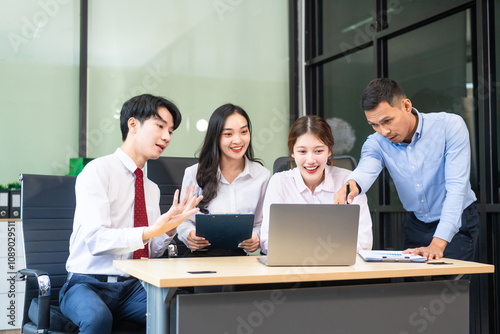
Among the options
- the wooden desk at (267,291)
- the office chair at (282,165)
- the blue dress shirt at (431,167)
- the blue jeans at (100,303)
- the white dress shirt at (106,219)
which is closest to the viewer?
the wooden desk at (267,291)

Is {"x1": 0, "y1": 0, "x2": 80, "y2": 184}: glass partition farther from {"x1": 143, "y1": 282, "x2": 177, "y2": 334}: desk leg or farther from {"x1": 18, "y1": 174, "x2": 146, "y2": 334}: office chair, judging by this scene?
{"x1": 143, "y1": 282, "x2": 177, "y2": 334}: desk leg

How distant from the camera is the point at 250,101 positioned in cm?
504

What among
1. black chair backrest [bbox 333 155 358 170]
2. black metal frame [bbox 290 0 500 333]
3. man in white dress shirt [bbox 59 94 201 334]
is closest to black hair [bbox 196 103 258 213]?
man in white dress shirt [bbox 59 94 201 334]

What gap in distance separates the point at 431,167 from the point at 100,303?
153 centimetres

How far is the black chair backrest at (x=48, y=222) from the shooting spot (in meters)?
2.22

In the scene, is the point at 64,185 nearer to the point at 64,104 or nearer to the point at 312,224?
the point at 312,224

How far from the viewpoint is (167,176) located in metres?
2.74

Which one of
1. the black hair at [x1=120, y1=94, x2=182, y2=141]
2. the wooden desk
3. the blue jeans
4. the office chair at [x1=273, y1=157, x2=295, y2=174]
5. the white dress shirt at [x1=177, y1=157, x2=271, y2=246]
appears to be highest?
the black hair at [x1=120, y1=94, x2=182, y2=141]

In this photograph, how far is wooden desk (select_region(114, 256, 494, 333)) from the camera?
59.2 inches

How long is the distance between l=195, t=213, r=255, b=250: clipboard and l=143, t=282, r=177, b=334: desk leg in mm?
434

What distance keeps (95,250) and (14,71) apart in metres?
2.71

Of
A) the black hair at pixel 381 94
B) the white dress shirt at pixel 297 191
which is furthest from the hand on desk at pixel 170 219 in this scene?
the black hair at pixel 381 94

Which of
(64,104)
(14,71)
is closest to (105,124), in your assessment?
(64,104)

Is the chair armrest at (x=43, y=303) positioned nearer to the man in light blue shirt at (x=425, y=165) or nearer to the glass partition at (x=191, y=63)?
the man in light blue shirt at (x=425, y=165)
